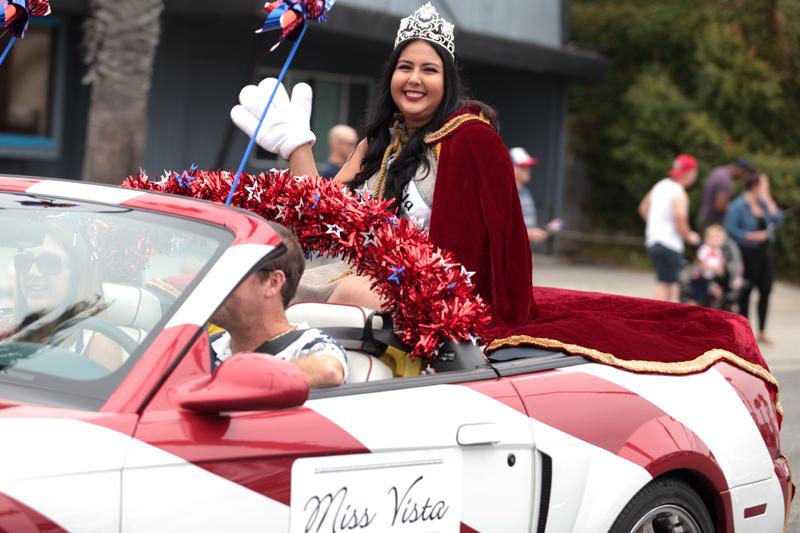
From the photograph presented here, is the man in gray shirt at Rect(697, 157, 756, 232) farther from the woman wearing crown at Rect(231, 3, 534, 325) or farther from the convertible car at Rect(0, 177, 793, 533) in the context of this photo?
the convertible car at Rect(0, 177, 793, 533)

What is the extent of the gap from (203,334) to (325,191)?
1.24m

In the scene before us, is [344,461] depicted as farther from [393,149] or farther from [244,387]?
[393,149]

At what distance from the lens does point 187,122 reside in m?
17.6

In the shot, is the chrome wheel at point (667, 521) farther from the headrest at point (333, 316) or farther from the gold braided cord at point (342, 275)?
the gold braided cord at point (342, 275)

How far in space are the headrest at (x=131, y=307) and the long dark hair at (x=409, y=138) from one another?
1833 mm

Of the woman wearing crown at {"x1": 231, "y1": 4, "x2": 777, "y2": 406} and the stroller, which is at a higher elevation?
the woman wearing crown at {"x1": 231, "y1": 4, "x2": 777, "y2": 406}

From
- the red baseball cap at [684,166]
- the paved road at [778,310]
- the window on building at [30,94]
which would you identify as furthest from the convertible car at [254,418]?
the window on building at [30,94]

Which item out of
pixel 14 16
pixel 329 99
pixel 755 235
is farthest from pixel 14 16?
pixel 329 99

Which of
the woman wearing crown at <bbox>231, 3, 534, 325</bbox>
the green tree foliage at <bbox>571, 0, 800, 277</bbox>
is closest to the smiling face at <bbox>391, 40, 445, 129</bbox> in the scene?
the woman wearing crown at <bbox>231, 3, 534, 325</bbox>

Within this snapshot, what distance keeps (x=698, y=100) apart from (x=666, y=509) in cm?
1918

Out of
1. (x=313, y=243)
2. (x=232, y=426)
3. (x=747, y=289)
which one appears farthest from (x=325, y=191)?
(x=747, y=289)

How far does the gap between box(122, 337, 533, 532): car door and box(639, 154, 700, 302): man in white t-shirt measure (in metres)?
8.86

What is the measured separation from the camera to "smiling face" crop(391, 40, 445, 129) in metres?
5.12

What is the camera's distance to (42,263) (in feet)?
11.6
